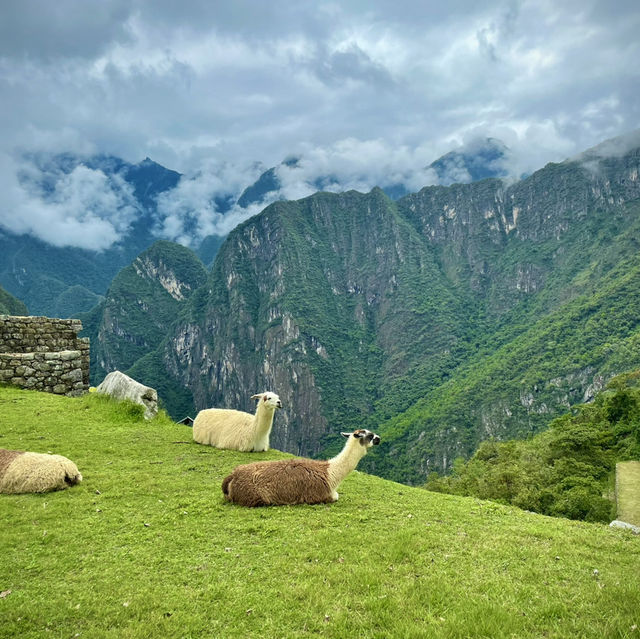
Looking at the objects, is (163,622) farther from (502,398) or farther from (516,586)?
(502,398)

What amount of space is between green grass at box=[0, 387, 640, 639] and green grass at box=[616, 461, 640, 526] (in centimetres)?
1779

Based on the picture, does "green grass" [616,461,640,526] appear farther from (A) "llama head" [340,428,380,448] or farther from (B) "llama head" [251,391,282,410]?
(B) "llama head" [251,391,282,410]

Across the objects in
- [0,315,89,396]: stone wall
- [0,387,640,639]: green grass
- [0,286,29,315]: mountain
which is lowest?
[0,387,640,639]: green grass

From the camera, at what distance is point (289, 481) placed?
259 inches

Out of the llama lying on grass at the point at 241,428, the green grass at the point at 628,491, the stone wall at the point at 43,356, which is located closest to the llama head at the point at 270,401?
the llama lying on grass at the point at 241,428

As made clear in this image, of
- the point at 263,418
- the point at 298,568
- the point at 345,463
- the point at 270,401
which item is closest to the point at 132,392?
the point at 263,418

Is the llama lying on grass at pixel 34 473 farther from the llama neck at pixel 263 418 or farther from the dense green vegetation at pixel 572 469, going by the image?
the dense green vegetation at pixel 572 469

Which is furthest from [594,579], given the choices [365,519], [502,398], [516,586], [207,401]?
[207,401]

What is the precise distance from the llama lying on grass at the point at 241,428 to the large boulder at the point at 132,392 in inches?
130

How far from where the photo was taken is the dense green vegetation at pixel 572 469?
22.4 metres

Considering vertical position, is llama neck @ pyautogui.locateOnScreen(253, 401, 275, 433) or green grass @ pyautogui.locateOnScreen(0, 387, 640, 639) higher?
llama neck @ pyautogui.locateOnScreen(253, 401, 275, 433)

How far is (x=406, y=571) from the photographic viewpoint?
14.0 ft

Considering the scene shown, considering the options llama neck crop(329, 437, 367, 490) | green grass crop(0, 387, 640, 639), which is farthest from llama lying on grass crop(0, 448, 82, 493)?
llama neck crop(329, 437, 367, 490)

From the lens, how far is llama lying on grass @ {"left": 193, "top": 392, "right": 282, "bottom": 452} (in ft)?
33.5
